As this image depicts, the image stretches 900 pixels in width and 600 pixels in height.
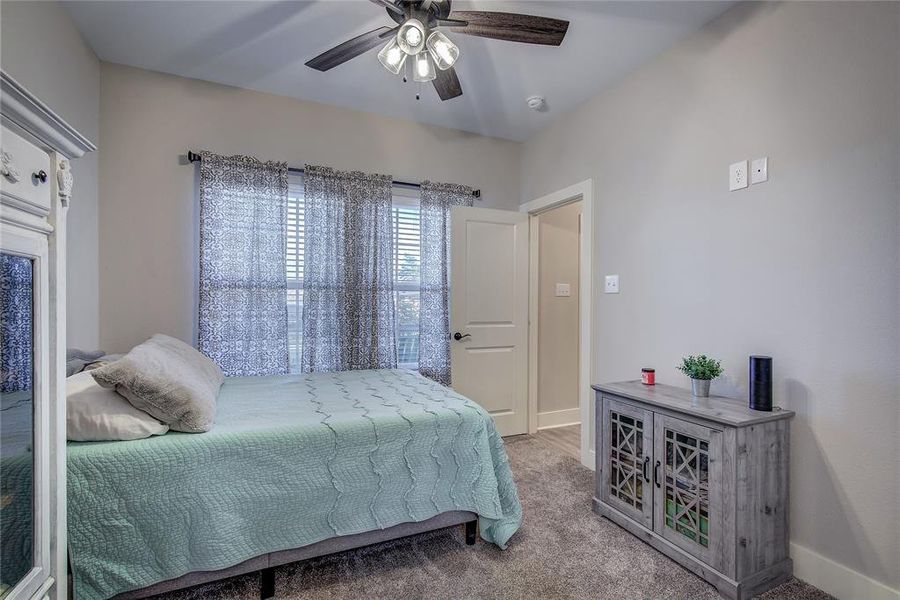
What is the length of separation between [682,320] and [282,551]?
2.29 metres

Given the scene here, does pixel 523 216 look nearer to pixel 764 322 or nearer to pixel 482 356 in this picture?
pixel 482 356

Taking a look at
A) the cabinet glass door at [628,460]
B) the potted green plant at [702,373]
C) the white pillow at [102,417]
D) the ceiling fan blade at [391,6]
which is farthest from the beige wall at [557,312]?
the white pillow at [102,417]

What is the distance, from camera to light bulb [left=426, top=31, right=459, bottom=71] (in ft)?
5.80

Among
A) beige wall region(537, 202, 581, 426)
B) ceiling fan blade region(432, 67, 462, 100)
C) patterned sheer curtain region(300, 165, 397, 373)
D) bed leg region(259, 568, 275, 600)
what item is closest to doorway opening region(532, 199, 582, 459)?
beige wall region(537, 202, 581, 426)

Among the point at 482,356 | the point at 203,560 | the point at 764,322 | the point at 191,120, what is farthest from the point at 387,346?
the point at 764,322

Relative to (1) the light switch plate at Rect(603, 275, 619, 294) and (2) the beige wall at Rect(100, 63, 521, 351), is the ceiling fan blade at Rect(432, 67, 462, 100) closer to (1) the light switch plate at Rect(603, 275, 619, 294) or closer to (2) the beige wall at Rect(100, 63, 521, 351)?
(2) the beige wall at Rect(100, 63, 521, 351)

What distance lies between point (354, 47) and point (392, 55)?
0.24 meters

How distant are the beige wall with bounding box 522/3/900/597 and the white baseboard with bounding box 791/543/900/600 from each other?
3 cm

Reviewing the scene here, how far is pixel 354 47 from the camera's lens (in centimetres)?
197

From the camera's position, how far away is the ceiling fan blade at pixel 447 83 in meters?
2.16

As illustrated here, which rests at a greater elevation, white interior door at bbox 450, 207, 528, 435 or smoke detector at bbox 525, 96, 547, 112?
smoke detector at bbox 525, 96, 547, 112

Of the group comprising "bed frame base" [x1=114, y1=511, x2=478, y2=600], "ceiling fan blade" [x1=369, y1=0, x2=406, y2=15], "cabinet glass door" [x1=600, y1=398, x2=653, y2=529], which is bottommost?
"bed frame base" [x1=114, y1=511, x2=478, y2=600]

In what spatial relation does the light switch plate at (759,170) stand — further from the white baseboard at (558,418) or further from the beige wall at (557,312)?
the white baseboard at (558,418)

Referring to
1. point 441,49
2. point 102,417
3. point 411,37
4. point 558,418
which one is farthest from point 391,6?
point 558,418
